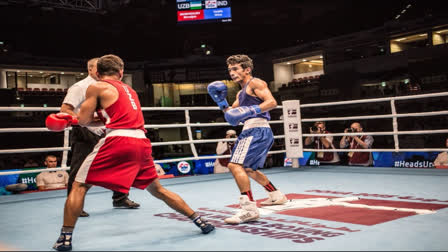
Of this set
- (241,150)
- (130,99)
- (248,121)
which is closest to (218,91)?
(248,121)

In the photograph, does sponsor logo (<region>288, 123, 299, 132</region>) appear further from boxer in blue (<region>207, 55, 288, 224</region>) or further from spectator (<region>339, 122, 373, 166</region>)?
boxer in blue (<region>207, 55, 288, 224</region>)

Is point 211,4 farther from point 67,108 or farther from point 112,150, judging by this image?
point 112,150

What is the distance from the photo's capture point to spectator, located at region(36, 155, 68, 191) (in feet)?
15.4

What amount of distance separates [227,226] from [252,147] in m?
0.64

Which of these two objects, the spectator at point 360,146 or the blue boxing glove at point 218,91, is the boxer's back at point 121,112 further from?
the spectator at point 360,146

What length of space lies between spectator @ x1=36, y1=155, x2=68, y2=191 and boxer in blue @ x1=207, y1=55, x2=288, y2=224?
8.96 ft

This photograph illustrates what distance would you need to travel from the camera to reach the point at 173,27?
2181cm

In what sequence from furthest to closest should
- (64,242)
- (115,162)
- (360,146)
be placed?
1. (360,146)
2. (115,162)
3. (64,242)

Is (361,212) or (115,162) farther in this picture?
(361,212)

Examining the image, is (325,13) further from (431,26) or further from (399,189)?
(399,189)

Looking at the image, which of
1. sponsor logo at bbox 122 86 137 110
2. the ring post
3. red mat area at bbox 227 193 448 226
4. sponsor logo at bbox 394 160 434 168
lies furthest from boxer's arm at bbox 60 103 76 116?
sponsor logo at bbox 394 160 434 168

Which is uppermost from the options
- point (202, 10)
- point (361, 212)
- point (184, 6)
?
point (184, 6)

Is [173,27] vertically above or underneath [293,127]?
above

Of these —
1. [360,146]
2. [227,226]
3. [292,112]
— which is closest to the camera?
[227,226]
